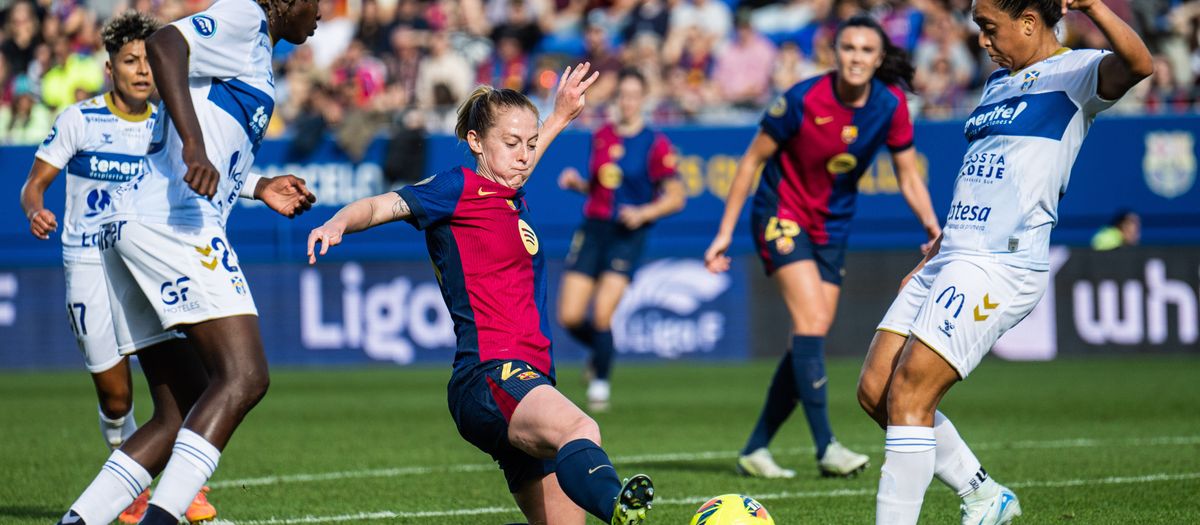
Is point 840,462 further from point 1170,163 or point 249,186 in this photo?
point 1170,163

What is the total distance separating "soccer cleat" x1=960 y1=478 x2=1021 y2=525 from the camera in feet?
18.6

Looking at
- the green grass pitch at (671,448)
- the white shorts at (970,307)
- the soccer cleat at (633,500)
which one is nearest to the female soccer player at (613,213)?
the green grass pitch at (671,448)

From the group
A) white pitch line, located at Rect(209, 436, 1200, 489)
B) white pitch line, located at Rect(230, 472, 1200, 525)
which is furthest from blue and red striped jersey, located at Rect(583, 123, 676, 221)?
white pitch line, located at Rect(230, 472, 1200, 525)

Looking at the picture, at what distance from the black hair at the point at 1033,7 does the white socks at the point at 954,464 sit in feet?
4.97

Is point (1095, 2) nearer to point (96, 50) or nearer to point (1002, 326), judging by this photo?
point (1002, 326)

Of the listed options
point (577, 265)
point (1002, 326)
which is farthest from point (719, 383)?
point (1002, 326)

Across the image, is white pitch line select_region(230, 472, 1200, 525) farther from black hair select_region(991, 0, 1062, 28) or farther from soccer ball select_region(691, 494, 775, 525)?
black hair select_region(991, 0, 1062, 28)

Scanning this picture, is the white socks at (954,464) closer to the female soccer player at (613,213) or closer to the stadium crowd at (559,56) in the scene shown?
the female soccer player at (613,213)

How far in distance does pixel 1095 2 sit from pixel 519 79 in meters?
14.9

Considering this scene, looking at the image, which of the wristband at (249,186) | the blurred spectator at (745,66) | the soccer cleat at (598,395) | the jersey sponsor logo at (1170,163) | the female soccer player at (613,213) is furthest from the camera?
the blurred spectator at (745,66)

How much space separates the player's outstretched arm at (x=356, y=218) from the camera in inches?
183

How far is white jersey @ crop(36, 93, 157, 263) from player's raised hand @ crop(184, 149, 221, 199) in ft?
7.09

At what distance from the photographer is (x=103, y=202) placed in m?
7.10

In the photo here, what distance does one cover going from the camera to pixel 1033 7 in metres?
5.31
